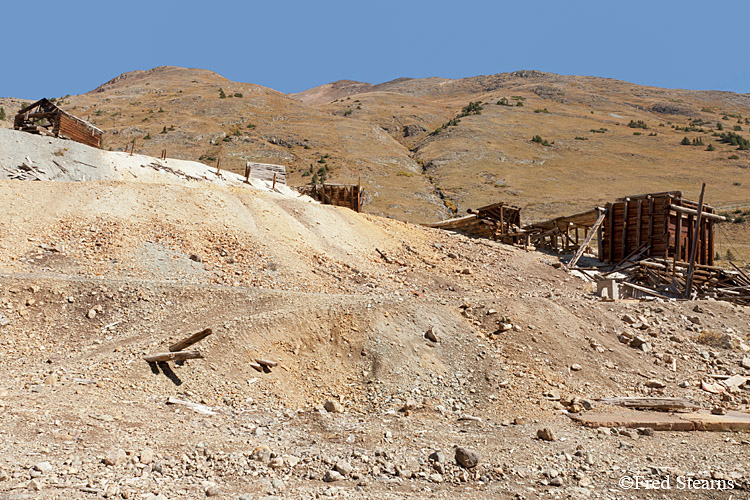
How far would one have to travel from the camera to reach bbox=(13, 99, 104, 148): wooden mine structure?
29000 millimetres

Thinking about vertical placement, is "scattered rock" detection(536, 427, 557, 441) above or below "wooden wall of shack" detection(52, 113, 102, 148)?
below

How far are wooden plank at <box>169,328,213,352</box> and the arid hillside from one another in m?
28.9

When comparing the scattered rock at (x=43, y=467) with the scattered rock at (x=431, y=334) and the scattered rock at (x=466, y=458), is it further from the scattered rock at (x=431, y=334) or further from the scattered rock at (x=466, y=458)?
the scattered rock at (x=431, y=334)

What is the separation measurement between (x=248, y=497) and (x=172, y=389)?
368 centimetres

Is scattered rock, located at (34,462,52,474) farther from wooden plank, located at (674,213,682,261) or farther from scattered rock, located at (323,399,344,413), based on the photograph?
wooden plank, located at (674,213,682,261)

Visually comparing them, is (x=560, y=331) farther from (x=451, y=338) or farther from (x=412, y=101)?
(x=412, y=101)

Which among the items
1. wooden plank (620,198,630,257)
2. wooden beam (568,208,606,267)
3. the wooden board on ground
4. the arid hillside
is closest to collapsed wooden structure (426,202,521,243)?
wooden beam (568,208,606,267)

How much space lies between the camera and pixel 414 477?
7180mm

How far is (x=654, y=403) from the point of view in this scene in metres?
10.2

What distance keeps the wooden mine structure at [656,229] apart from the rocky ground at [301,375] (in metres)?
8.79

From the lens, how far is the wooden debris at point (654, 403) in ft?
A: 33.2

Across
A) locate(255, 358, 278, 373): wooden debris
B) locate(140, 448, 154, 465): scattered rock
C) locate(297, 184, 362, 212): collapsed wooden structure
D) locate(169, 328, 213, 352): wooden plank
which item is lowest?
locate(140, 448, 154, 465): scattered rock

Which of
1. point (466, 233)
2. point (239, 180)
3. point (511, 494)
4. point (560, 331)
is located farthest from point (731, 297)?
point (239, 180)

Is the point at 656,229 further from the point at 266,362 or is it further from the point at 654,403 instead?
the point at 266,362
